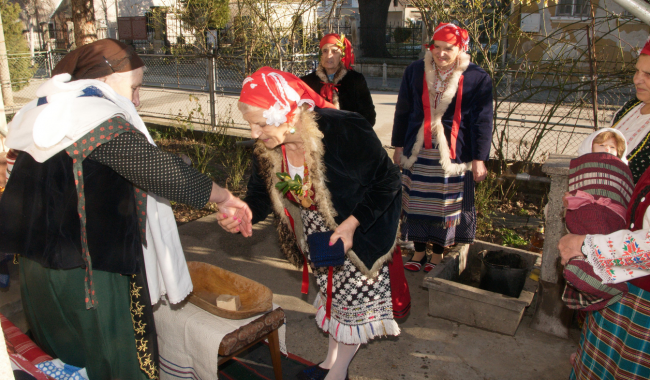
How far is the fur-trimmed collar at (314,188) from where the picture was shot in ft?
7.38

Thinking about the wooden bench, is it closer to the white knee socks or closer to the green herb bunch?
the white knee socks

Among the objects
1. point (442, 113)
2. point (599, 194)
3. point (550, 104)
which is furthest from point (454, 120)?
point (550, 104)

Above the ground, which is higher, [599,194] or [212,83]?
[212,83]

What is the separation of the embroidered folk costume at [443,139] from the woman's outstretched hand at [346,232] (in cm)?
158

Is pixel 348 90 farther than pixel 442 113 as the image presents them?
Yes

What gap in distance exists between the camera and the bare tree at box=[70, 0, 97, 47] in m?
6.82

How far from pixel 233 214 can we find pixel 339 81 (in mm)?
2322

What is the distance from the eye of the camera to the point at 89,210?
1.75 m

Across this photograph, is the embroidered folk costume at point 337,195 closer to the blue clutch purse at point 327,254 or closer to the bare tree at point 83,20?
the blue clutch purse at point 327,254

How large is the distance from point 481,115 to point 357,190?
168 centimetres

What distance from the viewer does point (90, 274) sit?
1.76 metres

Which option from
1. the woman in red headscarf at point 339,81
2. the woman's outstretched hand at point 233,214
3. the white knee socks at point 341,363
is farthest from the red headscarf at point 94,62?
the woman in red headscarf at point 339,81

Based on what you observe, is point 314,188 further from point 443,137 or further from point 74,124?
point 443,137

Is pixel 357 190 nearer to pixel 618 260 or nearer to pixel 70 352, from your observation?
pixel 618 260
